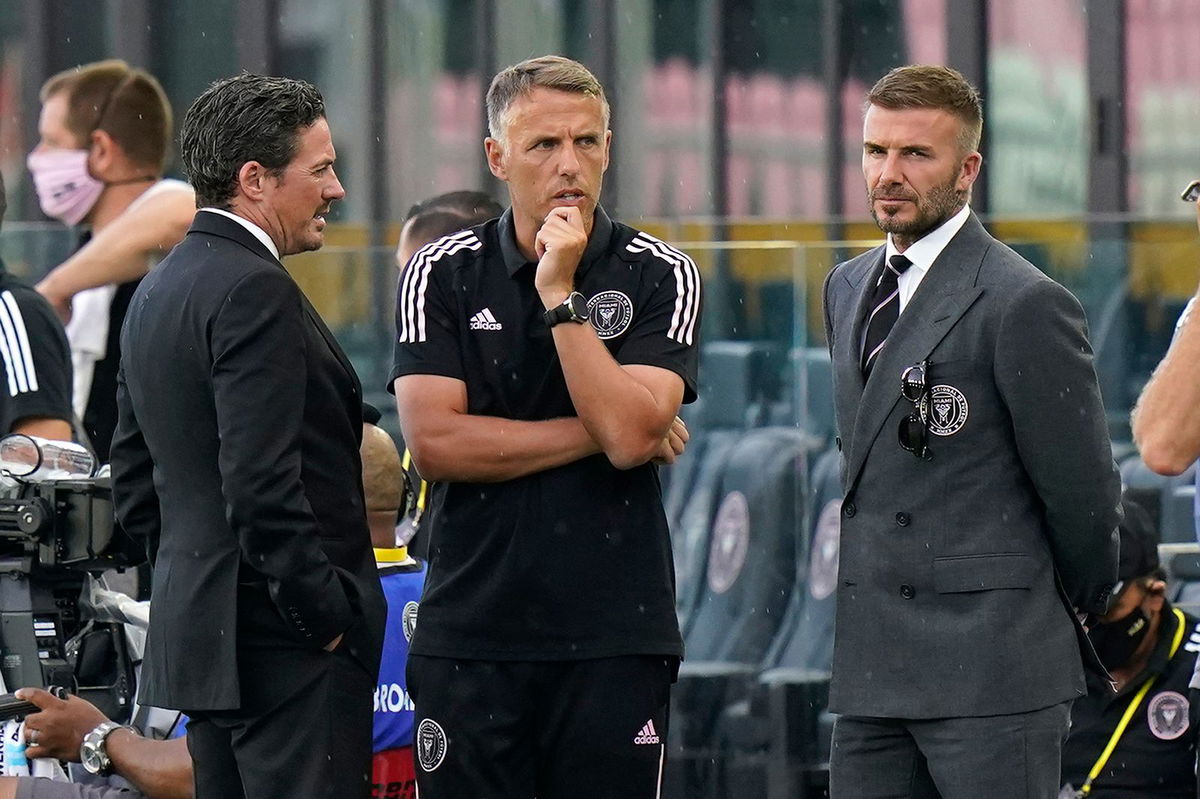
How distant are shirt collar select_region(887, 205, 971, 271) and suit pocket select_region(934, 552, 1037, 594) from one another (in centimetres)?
54

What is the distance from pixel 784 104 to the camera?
8648 millimetres

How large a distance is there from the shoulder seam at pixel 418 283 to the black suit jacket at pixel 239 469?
145mm

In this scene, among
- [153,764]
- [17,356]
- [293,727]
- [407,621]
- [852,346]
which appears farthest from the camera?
[17,356]

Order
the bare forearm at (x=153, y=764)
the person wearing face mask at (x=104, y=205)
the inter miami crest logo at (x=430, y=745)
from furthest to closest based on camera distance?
the person wearing face mask at (x=104, y=205)
the bare forearm at (x=153, y=764)
the inter miami crest logo at (x=430, y=745)

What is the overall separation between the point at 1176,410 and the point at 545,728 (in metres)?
1.27

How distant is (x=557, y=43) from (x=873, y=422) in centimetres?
559

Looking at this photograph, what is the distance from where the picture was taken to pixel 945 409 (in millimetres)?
3562

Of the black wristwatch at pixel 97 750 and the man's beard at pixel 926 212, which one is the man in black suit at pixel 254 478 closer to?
the black wristwatch at pixel 97 750

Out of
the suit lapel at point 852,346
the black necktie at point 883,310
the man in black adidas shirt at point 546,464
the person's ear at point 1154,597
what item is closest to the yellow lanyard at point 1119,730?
the person's ear at point 1154,597

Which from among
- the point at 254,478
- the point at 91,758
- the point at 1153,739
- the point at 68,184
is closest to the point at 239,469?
the point at 254,478

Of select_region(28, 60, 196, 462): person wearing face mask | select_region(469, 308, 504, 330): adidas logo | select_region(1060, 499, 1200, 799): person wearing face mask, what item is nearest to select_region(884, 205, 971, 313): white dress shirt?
select_region(469, 308, 504, 330): adidas logo

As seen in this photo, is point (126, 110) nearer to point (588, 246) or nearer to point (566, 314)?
point (588, 246)

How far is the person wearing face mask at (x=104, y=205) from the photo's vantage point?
5.88 m

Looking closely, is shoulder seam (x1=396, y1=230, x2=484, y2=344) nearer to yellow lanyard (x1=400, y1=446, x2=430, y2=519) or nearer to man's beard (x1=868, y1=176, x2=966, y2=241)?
man's beard (x1=868, y1=176, x2=966, y2=241)
